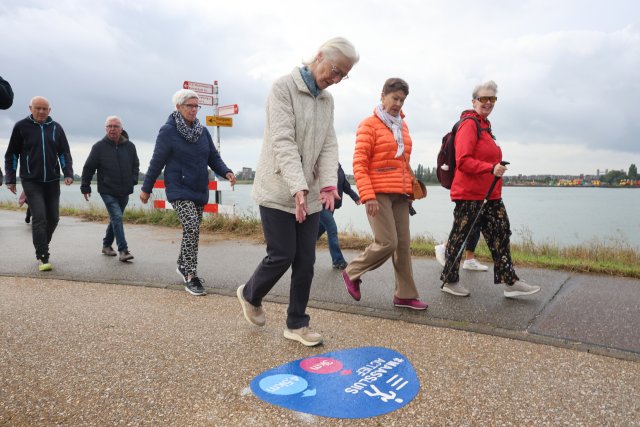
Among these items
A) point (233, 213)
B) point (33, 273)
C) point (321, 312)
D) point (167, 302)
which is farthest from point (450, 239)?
point (233, 213)

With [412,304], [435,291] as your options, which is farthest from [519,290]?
[412,304]

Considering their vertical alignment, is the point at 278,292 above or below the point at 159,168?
below

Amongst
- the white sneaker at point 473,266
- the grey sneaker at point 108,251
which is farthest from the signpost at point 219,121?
the white sneaker at point 473,266

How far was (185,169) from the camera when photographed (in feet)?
16.7

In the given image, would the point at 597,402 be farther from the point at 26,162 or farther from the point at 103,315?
the point at 26,162

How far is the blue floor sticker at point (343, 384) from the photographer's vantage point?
8.62ft

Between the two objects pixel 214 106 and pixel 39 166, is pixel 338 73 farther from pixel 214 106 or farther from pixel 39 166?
pixel 214 106

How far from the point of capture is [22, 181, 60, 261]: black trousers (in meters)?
6.14

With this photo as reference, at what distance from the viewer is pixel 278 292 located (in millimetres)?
5047

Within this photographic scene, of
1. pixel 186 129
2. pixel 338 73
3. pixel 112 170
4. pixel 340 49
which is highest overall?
pixel 340 49

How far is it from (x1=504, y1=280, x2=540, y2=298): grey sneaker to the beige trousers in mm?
1012

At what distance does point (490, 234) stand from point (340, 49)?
2.56 metres

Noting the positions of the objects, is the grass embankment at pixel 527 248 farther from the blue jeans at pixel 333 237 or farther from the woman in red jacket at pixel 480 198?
the woman in red jacket at pixel 480 198

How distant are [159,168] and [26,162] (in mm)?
2309
